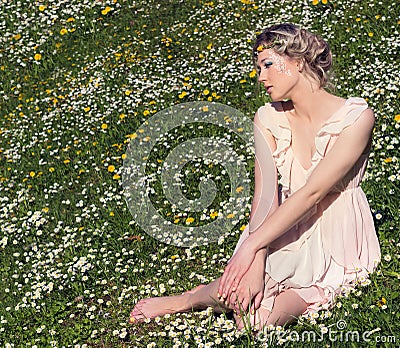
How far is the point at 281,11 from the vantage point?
9.20 metres

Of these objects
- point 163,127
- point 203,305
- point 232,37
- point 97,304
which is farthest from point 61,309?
point 232,37

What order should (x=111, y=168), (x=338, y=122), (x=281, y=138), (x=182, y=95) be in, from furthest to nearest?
(x=182, y=95), (x=111, y=168), (x=281, y=138), (x=338, y=122)

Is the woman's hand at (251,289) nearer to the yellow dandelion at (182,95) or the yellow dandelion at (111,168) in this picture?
the yellow dandelion at (111,168)

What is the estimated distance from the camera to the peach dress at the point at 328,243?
4.11m

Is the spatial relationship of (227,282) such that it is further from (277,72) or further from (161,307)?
(277,72)

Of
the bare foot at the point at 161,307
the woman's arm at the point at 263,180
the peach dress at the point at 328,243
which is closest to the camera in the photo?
the peach dress at the point at 328,243

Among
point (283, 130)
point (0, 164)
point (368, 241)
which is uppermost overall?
point (283, 130)

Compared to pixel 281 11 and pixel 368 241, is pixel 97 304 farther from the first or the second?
pixel 281 11

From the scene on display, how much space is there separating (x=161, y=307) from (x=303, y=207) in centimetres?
124

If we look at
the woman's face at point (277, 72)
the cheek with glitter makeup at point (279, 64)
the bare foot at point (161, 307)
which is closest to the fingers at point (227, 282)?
the bare foot at point (161, 307)

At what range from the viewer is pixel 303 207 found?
4023mm

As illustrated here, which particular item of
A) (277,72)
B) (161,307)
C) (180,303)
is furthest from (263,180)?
(161,307)

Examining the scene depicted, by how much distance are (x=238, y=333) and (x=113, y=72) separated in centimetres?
542

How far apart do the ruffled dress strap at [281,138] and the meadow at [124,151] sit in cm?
82
